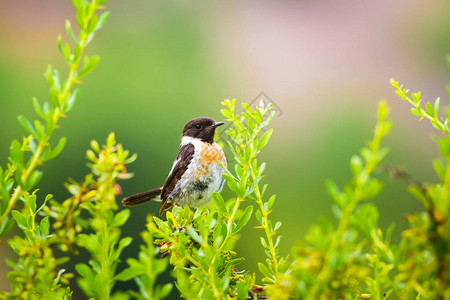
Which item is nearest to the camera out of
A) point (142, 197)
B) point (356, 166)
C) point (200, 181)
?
point (356, 166)

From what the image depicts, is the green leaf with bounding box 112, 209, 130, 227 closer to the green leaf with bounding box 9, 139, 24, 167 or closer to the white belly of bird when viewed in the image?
the green leaf with bounding box 9, 139, 24, 167

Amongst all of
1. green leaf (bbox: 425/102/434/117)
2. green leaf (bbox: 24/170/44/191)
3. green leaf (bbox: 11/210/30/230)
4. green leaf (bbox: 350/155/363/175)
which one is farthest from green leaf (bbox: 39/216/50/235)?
green leaf (bbox: 425/102/434/117)

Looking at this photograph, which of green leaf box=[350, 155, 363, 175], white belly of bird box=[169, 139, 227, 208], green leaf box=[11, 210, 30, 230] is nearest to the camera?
green leaf box=[350, 155, 363, 175]

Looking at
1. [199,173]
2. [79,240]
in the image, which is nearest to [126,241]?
[79,240]

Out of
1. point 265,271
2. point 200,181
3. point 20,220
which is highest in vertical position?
point 20,220

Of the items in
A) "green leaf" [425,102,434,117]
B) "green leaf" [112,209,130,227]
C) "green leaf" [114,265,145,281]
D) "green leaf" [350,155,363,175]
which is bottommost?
"green leaf" [425,102,434,117]

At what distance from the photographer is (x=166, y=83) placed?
6.51 m

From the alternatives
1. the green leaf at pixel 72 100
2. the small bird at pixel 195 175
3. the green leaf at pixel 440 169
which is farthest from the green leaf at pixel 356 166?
the small bird at pixel 195 175

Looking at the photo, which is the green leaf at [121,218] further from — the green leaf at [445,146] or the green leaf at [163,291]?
A: the green leaf at [445,146]

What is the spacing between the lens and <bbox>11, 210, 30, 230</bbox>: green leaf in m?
0.54

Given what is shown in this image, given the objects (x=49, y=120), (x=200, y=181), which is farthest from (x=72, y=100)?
(x=200, y=181)

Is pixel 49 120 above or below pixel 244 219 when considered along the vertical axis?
above

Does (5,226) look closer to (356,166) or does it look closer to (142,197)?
(356,166)

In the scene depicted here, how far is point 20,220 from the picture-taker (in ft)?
1.82
